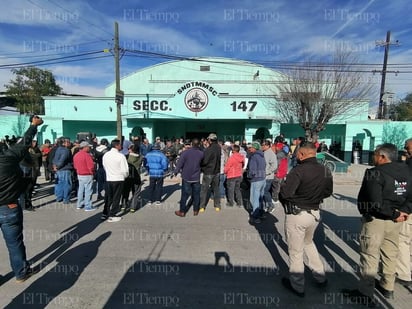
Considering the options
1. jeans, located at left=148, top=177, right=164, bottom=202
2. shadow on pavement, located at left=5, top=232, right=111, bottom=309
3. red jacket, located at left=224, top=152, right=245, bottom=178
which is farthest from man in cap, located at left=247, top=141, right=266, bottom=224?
shadow on pavement, located at left=5, top=232, right=111, bottom=309

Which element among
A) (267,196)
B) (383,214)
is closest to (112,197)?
(267,196)

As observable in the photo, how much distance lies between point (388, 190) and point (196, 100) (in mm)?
16010

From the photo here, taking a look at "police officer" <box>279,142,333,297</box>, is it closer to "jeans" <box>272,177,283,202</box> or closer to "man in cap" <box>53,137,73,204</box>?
Result: "jeans" <box>272,177,283,202</box>

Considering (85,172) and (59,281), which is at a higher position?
(85,172)

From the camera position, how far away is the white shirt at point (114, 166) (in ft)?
18.9

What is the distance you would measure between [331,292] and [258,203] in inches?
111

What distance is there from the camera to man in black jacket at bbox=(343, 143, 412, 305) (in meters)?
2.97

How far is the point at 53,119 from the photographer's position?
18.7 m

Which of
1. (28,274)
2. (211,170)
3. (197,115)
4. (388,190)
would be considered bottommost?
(28,274)

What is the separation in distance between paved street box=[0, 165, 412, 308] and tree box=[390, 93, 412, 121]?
3202 centimetres

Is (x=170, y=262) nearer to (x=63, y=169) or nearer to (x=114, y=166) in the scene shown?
(x=114, y=166)

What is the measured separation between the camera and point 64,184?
23.9 feet

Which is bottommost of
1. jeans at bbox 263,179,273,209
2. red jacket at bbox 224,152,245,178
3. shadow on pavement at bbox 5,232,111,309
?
shadow on pavement at bbox 5,232,111,309

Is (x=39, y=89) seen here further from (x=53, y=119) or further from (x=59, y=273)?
(x=59, y=273)
